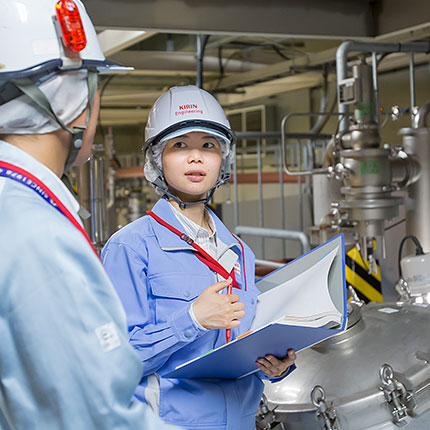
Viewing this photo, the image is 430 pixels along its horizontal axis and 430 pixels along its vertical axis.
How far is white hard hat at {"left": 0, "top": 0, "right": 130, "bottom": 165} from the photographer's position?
730mm

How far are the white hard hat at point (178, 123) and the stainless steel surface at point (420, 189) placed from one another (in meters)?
1.24

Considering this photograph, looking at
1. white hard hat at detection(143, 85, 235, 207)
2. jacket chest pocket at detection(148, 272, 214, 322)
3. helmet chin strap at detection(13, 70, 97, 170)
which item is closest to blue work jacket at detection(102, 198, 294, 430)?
jacket chest pocket at detection(148, 272, 214, 322)

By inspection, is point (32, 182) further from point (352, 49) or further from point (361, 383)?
point (352, 49)

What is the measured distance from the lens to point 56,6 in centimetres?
75

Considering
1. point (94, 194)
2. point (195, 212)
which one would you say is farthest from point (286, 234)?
point (195, 212)

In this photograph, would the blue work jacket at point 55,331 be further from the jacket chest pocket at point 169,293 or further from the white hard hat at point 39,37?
the jacket chest pocket at point 169,293

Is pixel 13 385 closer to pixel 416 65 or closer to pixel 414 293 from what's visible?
pixel 414 293

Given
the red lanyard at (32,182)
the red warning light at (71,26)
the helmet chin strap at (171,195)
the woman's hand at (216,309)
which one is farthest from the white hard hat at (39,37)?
the helmet chin strap at (171,195)

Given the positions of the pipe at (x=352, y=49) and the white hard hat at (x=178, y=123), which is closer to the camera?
the white hard hat at (x=178, y=123)

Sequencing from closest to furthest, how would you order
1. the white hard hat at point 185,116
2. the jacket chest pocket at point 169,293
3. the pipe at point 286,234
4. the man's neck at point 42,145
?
the man's neck at point 42,145, the jacket chest pocket at point 169,293, the white hard hat at point 185,116, the pipe at point 286,234

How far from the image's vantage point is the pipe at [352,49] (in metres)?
2.51

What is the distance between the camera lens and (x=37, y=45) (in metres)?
0.74

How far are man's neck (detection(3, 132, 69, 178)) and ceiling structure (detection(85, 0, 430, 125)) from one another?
1.33 meters

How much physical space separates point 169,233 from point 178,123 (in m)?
0.23
